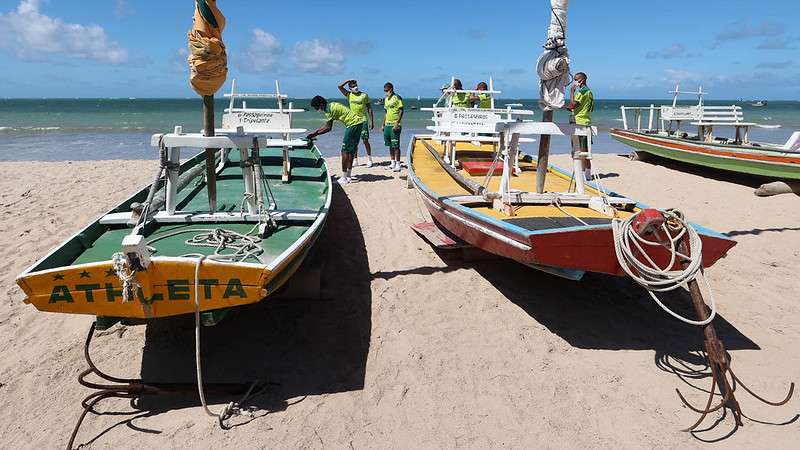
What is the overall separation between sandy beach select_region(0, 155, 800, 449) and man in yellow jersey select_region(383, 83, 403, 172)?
4.56 metres

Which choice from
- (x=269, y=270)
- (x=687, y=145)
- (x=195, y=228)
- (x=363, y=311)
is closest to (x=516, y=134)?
(x=363, y=311)

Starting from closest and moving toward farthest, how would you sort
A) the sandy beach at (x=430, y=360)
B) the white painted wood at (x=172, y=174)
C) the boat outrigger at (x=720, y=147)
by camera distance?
the sandy beach at (x=430, y=360) → the white painted wood at (x=172, y=174) → the boat outrigger at (x=720, y=147)

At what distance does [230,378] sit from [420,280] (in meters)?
2.44

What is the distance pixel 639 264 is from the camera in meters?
3.79

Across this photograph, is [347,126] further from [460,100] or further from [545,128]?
[545,128]

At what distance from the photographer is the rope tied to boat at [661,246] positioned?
12.1 feet

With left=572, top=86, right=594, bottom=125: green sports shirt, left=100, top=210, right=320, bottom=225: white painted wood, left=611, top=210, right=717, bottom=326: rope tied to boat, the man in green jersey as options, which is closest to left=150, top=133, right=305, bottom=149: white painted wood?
left=100, top=210, right=320, bottom=225: white painted wood

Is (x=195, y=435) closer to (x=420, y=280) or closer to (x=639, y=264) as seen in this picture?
(x=420, y=280)

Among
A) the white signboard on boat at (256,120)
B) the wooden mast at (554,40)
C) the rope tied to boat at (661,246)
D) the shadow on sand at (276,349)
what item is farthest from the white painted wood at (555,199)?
the white signboard on boat at (256,120)

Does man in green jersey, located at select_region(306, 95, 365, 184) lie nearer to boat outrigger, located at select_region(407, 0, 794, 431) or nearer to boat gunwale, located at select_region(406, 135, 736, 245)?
boat outrigger, located at select_region(407, 0, 794, 431)

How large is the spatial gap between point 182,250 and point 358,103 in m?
5.88

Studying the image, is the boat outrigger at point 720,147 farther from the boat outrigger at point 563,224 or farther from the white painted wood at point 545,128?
the white painted wood at point 545,128

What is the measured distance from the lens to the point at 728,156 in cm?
1057

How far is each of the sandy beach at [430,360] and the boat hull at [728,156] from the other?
12.4 ft
